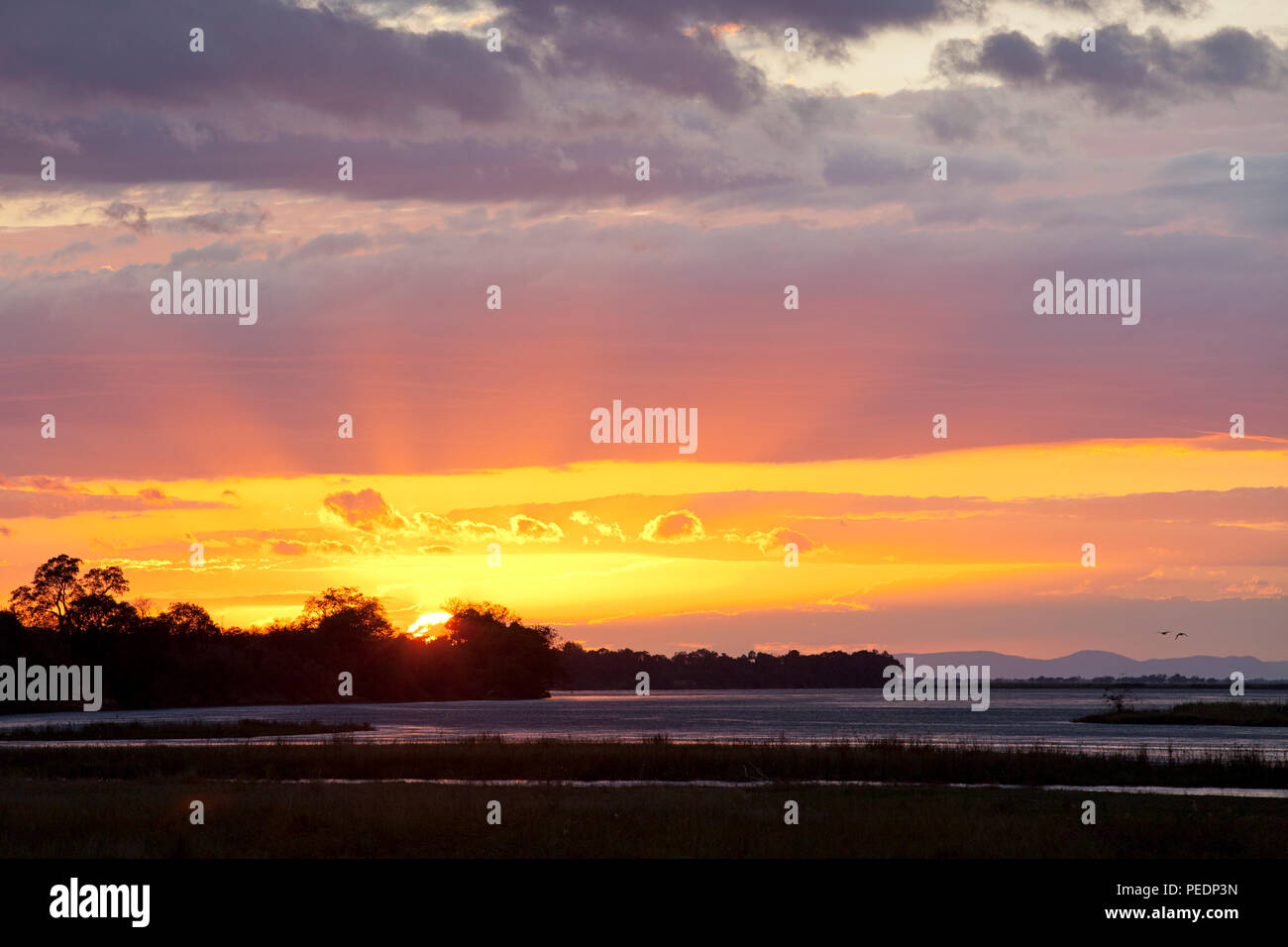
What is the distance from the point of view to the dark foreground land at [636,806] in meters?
29.6

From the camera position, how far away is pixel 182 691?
17888 cm

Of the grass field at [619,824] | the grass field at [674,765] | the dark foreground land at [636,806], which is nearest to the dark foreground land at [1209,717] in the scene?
the grass field at [674,765]

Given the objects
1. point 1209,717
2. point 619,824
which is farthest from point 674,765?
point 1209,717

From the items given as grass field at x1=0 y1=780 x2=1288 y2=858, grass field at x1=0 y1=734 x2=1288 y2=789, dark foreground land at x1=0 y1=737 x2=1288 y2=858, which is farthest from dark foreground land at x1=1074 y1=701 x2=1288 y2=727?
grass field at x1=0 y1=780 x2=1288 y2=858

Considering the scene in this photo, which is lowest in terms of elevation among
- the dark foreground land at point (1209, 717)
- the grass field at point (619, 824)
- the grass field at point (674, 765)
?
the dark foreground land at point (1209, 717)

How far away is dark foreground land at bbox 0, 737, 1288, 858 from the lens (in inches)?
1166

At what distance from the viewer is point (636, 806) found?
36719 millimetres

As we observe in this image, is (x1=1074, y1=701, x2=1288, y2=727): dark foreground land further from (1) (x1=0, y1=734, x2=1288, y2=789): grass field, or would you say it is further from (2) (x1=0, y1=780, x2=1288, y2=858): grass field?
(2) (x1=0, y1=780, x2=1288, y2=858): grass field

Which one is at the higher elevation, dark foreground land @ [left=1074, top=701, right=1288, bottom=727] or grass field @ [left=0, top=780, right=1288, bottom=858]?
grass field @ [left=0, top=780, right=1288, bottom=858]

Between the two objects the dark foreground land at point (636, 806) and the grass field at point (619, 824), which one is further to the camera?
the dark foreground land at point (636, 806)

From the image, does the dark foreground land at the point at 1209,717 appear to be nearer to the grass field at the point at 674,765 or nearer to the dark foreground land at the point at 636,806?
the grass field at the point at 674,765

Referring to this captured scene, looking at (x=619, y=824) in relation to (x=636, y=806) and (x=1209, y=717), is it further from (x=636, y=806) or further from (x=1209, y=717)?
(x=1209, y=717)
